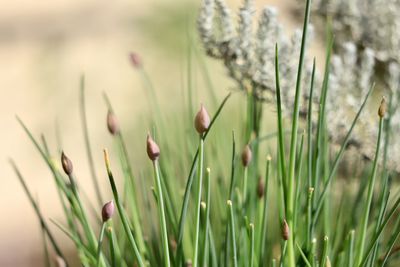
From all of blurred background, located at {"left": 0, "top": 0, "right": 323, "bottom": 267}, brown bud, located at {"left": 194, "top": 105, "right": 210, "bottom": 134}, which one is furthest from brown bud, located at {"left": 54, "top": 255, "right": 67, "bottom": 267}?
blurred background, located at {"left": 0, "top": 0, "right": 323, "bottom": 267}

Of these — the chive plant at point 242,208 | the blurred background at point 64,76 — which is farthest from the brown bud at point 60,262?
the blurred background at point 64,76

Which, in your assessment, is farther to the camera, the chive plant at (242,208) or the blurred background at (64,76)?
the blurred background at (64,76)

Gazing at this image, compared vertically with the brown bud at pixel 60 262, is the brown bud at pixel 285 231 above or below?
above

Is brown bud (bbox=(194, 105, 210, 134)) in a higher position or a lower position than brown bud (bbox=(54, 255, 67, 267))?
higher

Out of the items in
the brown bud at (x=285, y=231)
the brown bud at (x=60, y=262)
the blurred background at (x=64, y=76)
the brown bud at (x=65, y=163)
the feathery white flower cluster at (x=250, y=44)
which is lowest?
the blurred background at (x=64, y=76)

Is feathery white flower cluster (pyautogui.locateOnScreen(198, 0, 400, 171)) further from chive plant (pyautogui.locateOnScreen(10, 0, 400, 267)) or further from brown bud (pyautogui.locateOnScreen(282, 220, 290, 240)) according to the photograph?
brown bud (pyautogui.locateOnScreen(282, 220, 290, 240))

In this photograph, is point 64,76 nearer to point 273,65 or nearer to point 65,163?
point 273,65

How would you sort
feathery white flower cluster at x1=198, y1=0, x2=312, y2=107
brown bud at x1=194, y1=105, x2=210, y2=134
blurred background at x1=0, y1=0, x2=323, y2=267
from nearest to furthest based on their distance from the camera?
brown bud at x1=194, y1=105, x2=210, y2=134
feathery white flower cluster at x1=198, y1=0, x2=312, y2=107
blurred background at x1=0, y1=0, x2=323, y2=267

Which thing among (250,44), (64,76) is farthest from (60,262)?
(64,76)

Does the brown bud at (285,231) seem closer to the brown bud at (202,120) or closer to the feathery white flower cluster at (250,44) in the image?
the brown bud at (202,120)
